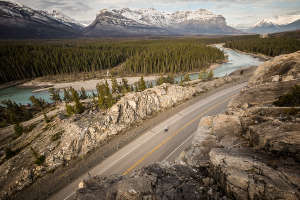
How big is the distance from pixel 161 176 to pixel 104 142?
12767 mm

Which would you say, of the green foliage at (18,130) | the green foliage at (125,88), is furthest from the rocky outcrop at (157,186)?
the green foliage at (125,88)

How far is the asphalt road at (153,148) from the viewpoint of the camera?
55.2ft

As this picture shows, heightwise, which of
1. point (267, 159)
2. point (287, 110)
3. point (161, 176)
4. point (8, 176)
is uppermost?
point (287, 110)

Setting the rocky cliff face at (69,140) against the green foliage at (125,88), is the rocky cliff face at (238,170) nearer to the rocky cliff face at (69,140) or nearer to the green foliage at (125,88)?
the rocky cliff face at (69,140)

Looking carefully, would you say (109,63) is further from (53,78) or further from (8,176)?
(8,176)

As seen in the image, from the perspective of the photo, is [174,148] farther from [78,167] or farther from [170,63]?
[170,63]

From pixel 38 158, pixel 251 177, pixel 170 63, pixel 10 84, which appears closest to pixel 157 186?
pixel 251 177

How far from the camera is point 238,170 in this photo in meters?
8.72

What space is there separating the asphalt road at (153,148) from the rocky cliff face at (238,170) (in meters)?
4.69

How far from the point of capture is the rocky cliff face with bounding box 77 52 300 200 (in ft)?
25.0

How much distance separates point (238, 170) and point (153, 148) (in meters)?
12.4

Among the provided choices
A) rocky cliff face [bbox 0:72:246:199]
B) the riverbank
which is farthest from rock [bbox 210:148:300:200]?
the riverbank

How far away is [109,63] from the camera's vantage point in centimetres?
10394

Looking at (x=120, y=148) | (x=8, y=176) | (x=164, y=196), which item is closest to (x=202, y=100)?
(x=120, y=148)
